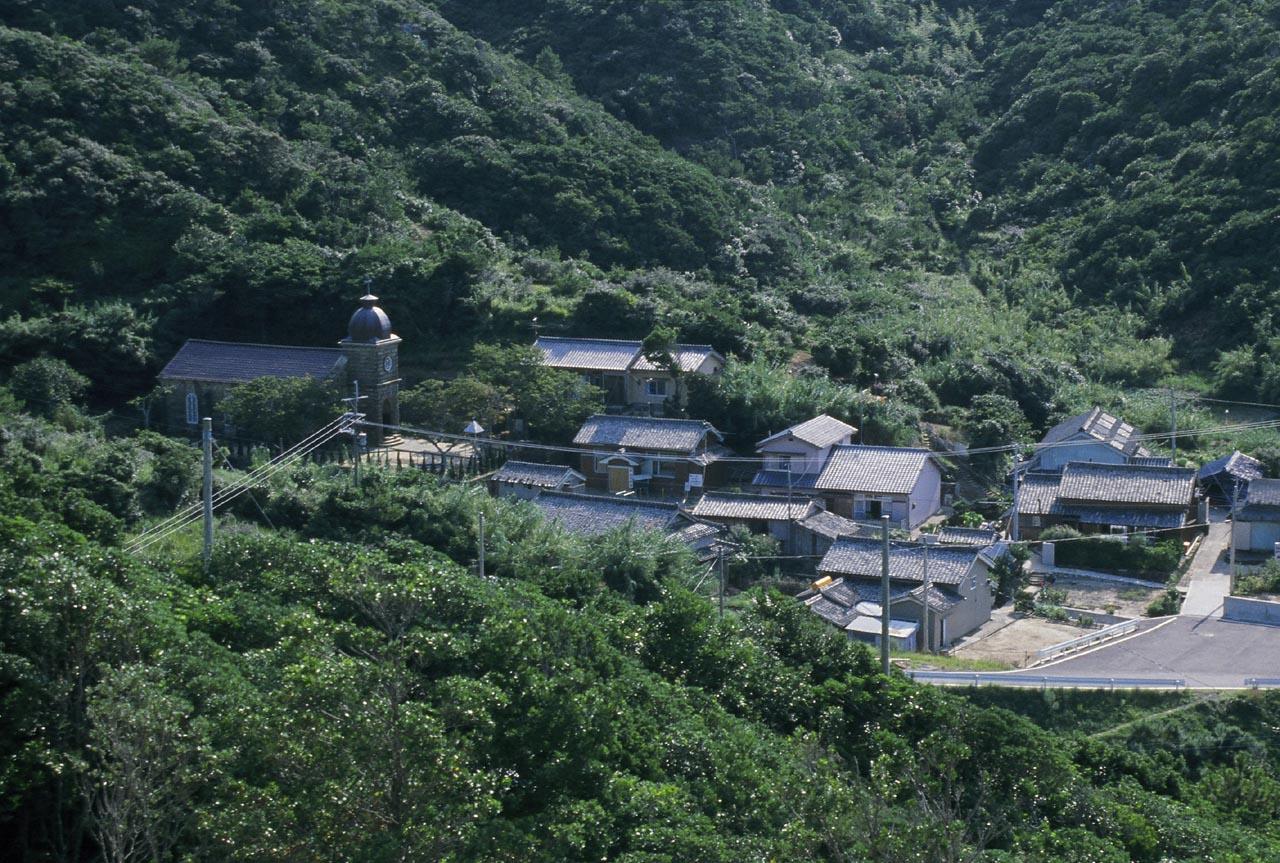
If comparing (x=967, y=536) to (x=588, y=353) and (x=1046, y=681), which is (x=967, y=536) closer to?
(x=1046, y=681)

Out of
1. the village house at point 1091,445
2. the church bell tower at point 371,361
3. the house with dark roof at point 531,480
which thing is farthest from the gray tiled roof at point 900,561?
the church bell tower at point 371,361

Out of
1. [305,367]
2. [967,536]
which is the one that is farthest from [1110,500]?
[305,367]

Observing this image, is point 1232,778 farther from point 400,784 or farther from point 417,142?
point 417,142

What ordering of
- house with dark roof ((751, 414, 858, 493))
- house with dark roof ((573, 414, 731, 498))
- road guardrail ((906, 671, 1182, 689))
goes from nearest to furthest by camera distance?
road guardrail ((906, 671, 1182, 689)) < house with dark roof ((751, 414, 858, 493)) < house with dark roof ((573, 414, 731, 498))

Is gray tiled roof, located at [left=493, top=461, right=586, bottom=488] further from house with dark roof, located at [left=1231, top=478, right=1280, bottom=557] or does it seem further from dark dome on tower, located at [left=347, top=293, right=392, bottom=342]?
house with dark roof, located at [left=1231, top=478, right=1280, bottom=557]

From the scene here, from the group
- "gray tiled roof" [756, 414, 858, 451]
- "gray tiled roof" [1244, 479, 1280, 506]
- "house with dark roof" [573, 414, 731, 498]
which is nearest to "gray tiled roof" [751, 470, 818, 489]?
"gray tiled roof" [756, 414, 858, 451]

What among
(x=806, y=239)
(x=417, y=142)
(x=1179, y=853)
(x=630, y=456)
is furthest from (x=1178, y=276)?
(x=1179, y=853)
